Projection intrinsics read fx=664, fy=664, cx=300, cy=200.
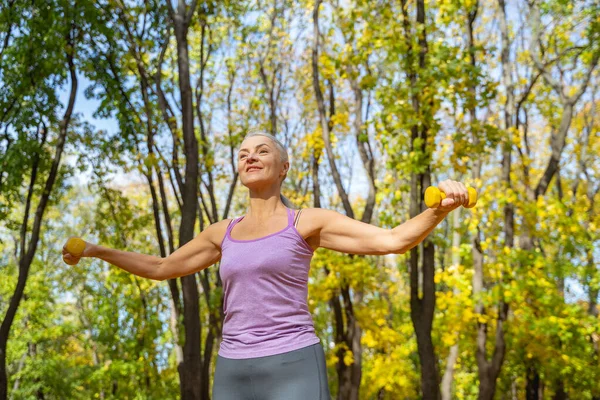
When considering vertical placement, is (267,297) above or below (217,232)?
below

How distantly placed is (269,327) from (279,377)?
169 millimetres

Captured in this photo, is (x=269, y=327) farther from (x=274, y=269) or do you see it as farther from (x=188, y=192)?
(x=188, y=192)

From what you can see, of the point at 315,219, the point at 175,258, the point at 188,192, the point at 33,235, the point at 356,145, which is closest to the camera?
the point at 315,219

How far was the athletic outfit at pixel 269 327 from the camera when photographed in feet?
6.90

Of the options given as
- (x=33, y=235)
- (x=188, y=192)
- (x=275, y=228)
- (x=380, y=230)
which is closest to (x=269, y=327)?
(x=275, y=228)

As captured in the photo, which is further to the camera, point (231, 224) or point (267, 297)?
point (231, 224)

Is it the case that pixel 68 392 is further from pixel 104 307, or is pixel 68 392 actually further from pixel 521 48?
pixel 521 48

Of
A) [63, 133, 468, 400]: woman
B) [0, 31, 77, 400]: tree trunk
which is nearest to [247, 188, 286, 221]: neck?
[63, 133, 468, 400]: woman

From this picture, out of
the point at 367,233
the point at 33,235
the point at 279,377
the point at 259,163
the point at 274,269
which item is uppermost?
the point at 33,235

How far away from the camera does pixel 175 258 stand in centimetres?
263

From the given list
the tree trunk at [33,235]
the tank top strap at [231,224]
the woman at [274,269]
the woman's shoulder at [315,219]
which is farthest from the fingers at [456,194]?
the tree trunk at [33,235]

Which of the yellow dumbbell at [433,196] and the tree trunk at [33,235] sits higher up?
the tree trunk at [33,235]

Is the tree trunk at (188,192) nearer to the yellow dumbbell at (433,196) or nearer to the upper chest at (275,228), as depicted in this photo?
the upper chest at (275,228)

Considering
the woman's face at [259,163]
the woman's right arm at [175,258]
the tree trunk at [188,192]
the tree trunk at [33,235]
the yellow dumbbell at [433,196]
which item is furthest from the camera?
the tree trunk at [33,235]
